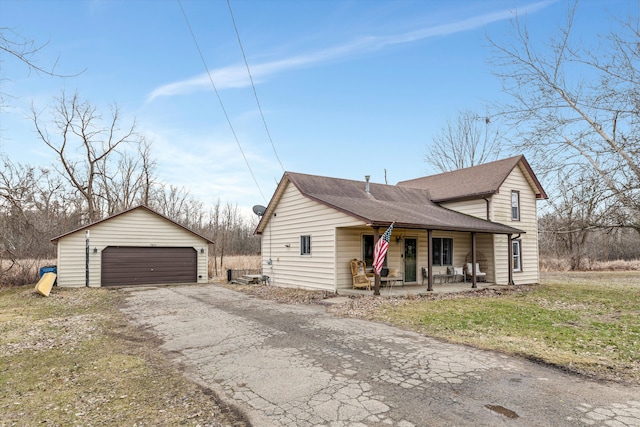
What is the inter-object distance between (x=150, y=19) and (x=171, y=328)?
8.95 metres

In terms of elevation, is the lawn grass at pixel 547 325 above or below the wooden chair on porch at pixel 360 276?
below

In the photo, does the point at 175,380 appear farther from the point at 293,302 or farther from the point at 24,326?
the point at 293,302

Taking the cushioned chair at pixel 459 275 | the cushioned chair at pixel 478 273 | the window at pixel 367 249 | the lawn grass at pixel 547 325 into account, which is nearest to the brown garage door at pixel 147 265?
the window at pixel 367 249

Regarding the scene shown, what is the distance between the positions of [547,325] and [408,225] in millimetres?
5014

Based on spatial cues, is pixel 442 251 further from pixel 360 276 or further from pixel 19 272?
pixel 19 272

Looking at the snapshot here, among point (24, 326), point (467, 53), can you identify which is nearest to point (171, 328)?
point (24, 326)

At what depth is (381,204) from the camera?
15.4 meters

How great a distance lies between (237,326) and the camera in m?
7.98

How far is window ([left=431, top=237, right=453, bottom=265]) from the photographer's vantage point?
16.1 meters

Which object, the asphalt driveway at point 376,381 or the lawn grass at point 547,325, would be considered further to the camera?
the lawn grass at point 547,325

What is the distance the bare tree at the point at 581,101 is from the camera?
5.12 metres

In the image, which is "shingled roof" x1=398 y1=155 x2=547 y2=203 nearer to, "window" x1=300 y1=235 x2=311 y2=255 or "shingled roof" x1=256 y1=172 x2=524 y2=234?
"shingled roof" x1=256 y1=172 x2=524 y2=234

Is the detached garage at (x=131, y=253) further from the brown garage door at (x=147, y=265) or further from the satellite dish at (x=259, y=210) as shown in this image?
the satellite dish at (x=259, y=210)

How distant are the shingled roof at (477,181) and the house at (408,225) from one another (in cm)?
5
